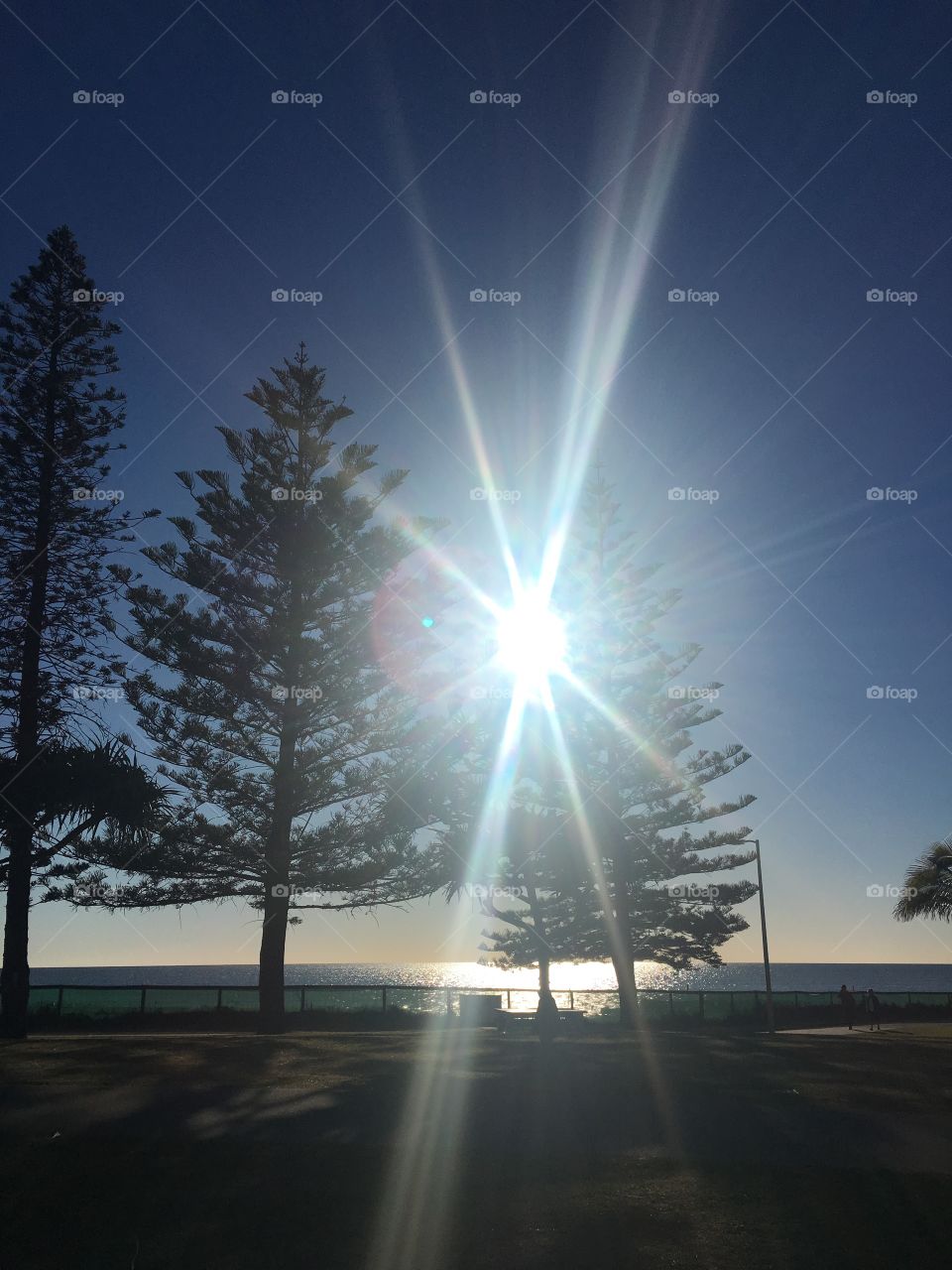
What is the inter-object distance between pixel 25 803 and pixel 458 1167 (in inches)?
380

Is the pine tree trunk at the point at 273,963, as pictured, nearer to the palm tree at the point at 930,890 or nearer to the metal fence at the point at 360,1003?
the metal fence at the point at 360,1003

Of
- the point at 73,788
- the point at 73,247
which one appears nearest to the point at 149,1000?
the point at 73,788

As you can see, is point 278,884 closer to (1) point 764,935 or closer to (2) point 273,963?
(2) point 273,963

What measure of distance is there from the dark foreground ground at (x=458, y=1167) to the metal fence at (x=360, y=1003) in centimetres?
1026

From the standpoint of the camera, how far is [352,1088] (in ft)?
33.0

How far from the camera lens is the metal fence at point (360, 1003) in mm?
21297

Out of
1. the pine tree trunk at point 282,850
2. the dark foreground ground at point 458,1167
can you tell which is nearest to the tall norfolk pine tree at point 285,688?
the pine tree trunk at point 282,850

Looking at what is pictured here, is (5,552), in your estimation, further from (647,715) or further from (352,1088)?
(647,715)

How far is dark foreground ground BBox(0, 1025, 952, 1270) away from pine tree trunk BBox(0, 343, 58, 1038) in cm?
470

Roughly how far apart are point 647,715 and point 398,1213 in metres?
24.7

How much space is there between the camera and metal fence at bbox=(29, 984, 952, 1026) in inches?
838

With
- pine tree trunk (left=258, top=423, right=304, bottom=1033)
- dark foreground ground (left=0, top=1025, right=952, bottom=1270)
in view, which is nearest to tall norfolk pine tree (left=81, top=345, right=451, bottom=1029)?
pine tree trunk (left=258, top=423, right=304, bottom=1033)

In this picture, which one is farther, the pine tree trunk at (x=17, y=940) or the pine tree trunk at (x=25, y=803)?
the pine tree trunk at (x=17, y=940)

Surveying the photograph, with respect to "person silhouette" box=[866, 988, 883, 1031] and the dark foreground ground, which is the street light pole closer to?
"person silhouette" box=[866, 988, 883, 1031]
